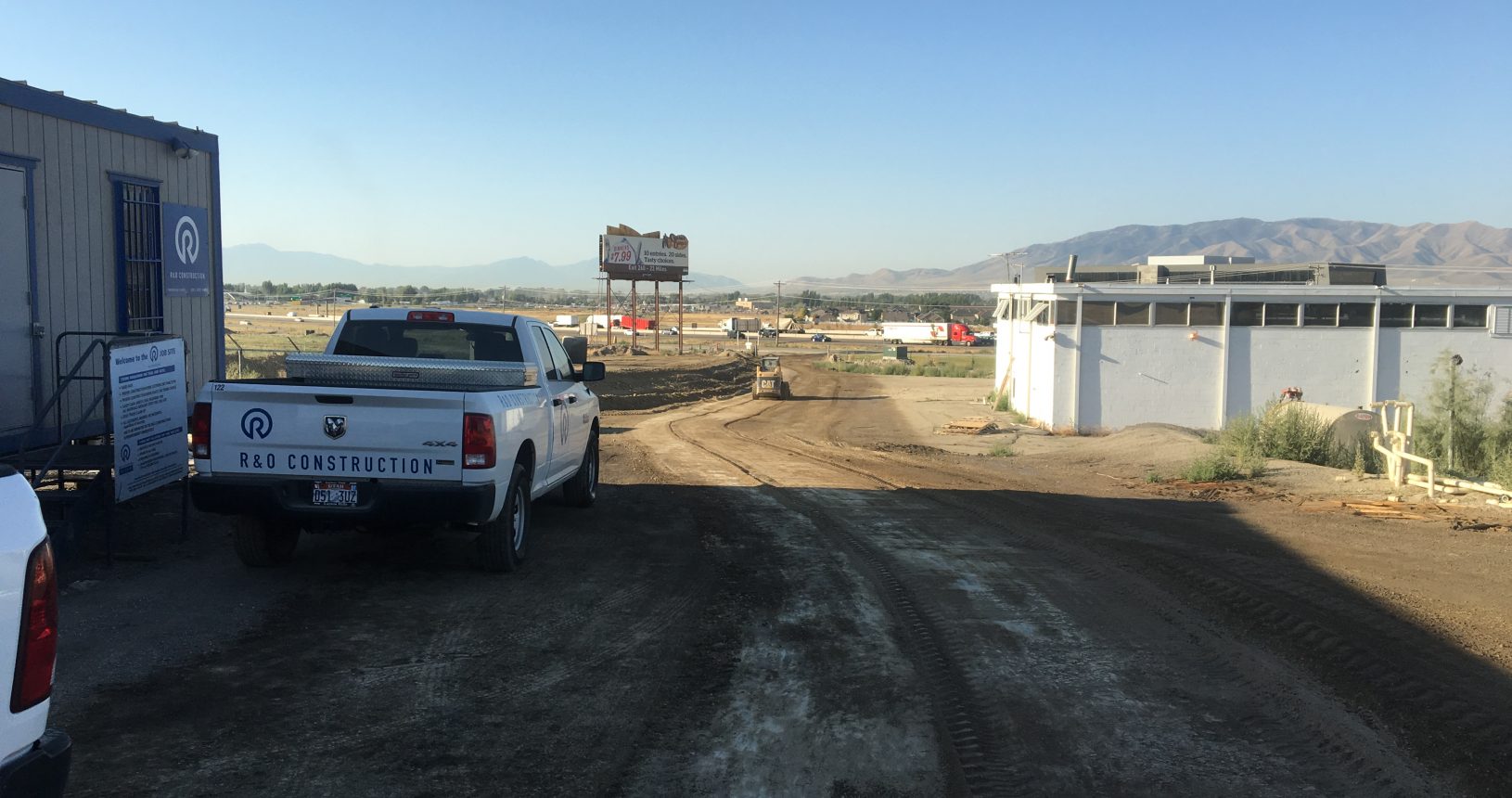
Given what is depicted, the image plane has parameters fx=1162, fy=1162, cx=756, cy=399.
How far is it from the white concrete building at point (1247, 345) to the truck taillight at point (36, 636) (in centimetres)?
2530

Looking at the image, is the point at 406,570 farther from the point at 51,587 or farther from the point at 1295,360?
the point at 1295,360

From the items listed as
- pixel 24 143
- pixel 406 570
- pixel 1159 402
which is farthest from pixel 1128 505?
pixel 1159 402

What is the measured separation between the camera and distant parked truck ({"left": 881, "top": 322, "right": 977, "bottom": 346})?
4245 inches

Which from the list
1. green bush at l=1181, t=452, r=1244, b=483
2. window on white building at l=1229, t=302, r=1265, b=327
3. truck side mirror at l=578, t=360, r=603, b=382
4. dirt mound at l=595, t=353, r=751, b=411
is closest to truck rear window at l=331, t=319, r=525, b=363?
truck side mirror at l=578, t=360, r=603, b=382

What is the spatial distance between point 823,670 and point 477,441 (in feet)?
9.75

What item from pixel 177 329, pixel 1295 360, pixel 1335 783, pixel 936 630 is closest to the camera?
pixel 1335 783

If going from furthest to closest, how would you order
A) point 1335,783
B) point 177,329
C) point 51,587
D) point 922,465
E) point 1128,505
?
point 922,465 < point 1128,505 < point 177,329 < point 1335,783 < point 51,587

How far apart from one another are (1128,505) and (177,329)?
11.0 m

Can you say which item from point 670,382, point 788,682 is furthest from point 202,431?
point 670,382

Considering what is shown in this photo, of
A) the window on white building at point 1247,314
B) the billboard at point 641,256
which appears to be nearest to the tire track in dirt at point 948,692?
the window on white building at point 1247,314

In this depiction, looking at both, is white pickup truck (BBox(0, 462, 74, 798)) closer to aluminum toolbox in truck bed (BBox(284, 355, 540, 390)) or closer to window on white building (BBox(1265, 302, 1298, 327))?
aluminum toolbox in truck bed (BBox(284, 355, 540, 390))

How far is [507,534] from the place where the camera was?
866cm

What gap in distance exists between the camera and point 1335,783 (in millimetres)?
5004

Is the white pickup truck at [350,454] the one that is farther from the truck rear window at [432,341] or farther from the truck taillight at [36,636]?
the truck taillight at [36,636]
